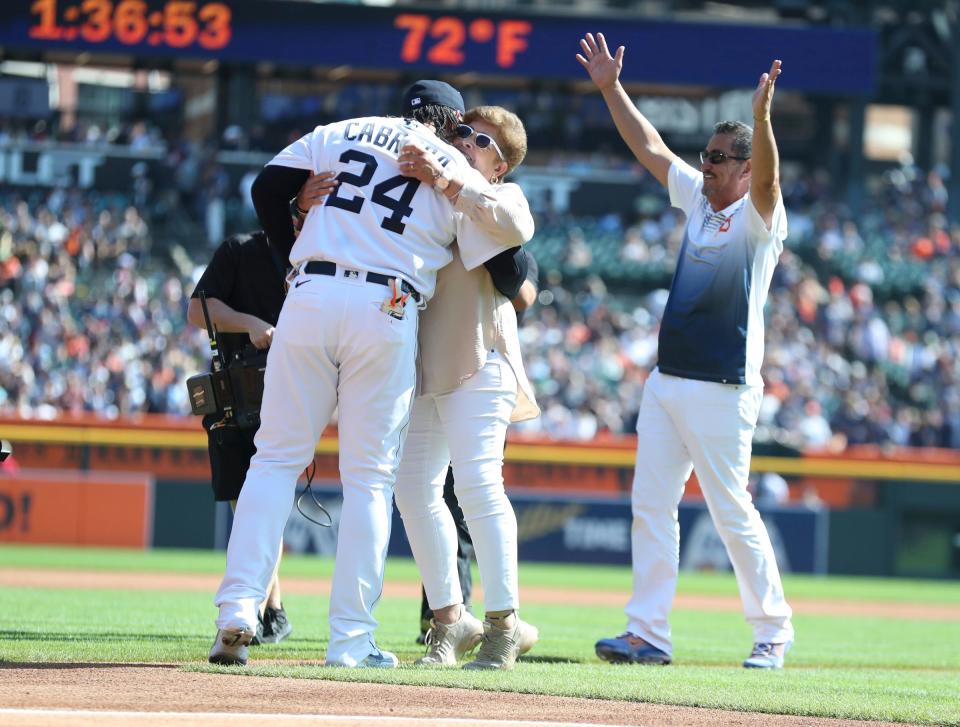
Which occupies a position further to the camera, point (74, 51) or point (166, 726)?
point (74, 51)

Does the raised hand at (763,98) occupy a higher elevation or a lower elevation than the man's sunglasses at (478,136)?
higher

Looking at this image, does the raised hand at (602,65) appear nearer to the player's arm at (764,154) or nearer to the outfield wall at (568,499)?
the player's arm at (764,154)

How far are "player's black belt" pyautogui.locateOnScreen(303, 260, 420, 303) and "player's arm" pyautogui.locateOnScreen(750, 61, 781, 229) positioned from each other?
1591mm

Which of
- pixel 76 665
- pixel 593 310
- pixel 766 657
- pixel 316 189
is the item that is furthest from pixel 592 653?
pixel 593 310

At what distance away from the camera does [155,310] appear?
71.7 ft

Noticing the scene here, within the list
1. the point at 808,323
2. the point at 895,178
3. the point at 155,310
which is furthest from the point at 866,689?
the point at 895,178

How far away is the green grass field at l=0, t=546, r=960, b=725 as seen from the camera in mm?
5043

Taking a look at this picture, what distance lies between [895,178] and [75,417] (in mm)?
20332

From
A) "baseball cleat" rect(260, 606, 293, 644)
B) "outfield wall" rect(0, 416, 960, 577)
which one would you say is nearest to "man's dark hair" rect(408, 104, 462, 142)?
"baseball cleat" rect(260, 606, 293, 644)

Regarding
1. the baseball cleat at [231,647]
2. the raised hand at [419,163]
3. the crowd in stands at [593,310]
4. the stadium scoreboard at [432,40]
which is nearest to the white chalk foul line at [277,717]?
the baseball cleat at [231,647]

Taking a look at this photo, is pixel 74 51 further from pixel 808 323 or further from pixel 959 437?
pixel 959 437

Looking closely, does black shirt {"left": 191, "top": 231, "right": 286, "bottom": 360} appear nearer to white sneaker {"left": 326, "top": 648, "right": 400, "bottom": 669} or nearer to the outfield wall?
white sneaker {"left": 326, "top": 648, "right": 400, "bottom": 669}

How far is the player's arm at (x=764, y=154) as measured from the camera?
19.6ft

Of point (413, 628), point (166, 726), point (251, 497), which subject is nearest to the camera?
point (166, 726)
